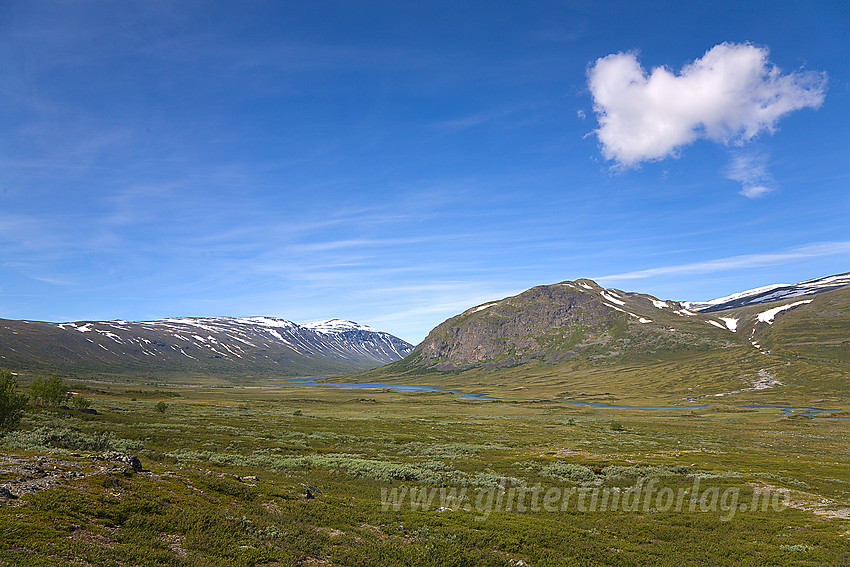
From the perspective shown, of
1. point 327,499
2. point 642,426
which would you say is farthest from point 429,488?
point 642,426

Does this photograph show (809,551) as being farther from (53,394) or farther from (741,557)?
(53,394)

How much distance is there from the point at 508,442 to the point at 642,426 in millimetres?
51934

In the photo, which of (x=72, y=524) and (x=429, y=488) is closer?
(x=72, y=524)

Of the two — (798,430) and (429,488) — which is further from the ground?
(429,488)

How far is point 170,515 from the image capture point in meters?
19.8

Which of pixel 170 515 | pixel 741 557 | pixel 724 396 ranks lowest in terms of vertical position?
pixel 724 396

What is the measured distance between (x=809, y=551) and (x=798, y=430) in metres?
101

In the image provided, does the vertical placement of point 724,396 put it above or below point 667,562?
below

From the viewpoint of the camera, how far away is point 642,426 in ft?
326

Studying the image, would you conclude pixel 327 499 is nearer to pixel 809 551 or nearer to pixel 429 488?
pixel 429 488

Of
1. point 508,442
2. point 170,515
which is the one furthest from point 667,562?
point 508,442

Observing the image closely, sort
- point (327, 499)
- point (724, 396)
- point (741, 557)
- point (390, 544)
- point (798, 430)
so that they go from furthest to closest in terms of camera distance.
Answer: point (724, 396) < point (798, 430) < point (327, 499) < point (741, 557) < point (390, 544)

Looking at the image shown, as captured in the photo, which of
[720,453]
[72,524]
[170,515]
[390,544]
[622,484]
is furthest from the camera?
[720,453]

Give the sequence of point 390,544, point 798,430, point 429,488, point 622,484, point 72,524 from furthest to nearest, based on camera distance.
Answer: point 798,430
point 622,484
point 429,488
point 390,544
point 72,524
